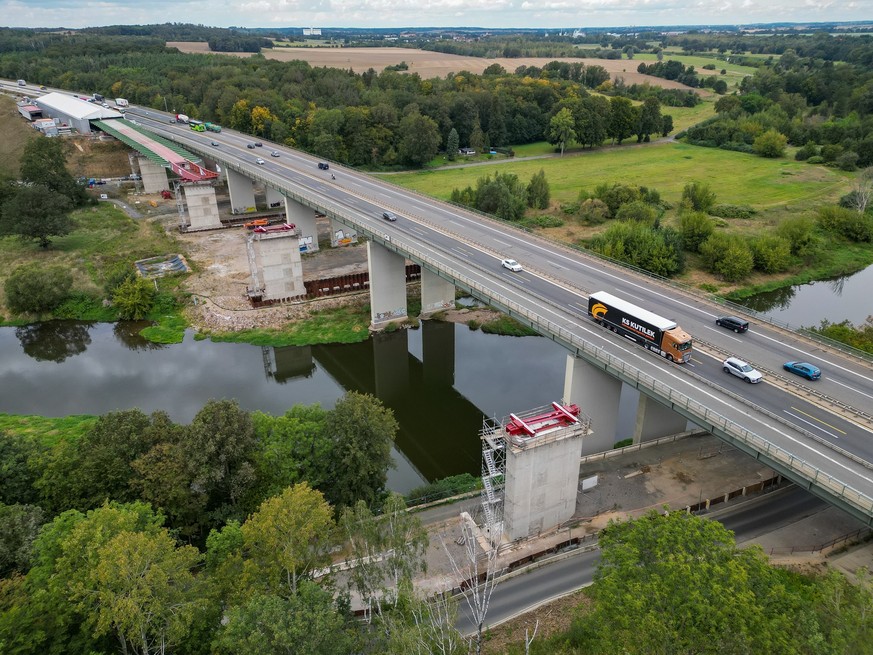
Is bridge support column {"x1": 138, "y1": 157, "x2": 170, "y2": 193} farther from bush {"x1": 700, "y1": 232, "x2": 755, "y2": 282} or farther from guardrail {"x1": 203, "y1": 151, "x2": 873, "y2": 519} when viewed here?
bush {"x1": 700, "y1": 232, "x2": 755, "y2": 282}

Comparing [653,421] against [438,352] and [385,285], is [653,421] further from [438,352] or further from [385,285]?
[385,285]

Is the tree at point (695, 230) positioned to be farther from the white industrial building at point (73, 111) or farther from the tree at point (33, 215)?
the white industrial building at point (73, 111)

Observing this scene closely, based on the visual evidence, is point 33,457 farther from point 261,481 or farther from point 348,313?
point 348,313

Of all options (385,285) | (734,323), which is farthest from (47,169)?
(734,323)

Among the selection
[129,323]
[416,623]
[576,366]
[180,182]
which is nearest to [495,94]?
[180,182]

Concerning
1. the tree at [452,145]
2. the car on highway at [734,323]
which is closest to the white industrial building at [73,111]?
the tree at [452,145]
